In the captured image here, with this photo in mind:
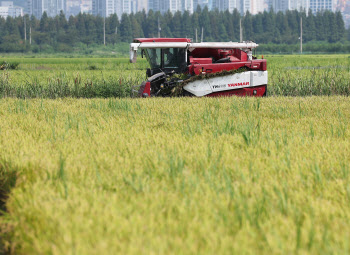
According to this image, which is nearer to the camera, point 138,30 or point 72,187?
point 72,187

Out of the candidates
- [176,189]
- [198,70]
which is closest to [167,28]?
[198,70]

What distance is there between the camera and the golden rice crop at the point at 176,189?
302cm

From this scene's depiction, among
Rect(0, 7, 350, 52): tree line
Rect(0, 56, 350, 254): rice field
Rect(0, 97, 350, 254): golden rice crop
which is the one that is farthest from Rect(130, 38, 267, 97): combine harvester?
Rect(0, 7, 350, 52): tree line

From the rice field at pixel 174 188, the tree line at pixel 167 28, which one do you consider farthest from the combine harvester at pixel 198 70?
the tree line at pixel 167 28

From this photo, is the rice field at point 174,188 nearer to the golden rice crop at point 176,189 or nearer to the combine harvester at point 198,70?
the golden rice crop at point 176,189

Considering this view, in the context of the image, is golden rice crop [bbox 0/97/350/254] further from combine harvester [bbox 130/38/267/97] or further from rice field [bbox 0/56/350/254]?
combine harvester [bbox 130/38/267/97]

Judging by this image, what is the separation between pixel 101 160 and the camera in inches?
198

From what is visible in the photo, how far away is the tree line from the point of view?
372ft

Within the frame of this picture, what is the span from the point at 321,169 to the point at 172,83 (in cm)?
889

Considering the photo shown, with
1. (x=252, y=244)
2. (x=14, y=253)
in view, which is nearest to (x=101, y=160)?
(x=14, y=253)

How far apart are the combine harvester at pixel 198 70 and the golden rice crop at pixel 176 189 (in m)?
5.75

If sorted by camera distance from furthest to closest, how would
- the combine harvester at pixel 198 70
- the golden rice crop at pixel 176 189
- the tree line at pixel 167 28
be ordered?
1. the tree line at pixel 167 28
2. the combine harvester at pixel 198 70
3. the golden rice crop at pixel 176 189

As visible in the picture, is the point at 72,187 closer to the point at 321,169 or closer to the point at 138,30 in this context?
the point at 321,169

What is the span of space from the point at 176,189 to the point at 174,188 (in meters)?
0.11
